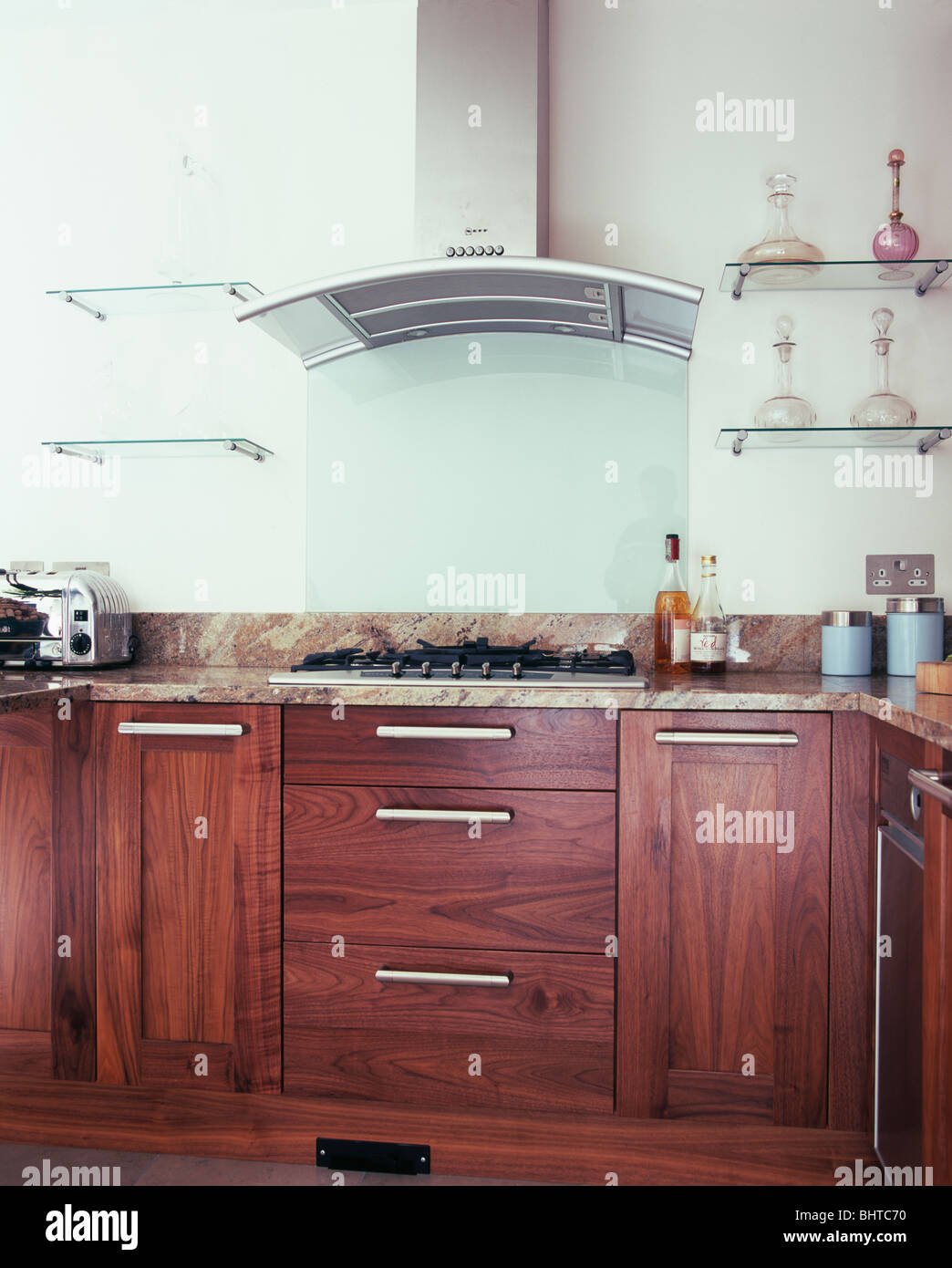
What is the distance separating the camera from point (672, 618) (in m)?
2.16

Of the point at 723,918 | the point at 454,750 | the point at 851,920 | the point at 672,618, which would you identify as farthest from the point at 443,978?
the point at 672,618

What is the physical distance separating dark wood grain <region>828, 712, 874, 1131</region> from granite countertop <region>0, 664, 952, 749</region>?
8 centimetres

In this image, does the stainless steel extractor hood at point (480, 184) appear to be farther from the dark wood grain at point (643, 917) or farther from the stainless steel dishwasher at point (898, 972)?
the stainless steel dishwasher at point (898, 972)

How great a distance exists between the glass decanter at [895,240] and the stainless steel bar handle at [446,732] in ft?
4.83

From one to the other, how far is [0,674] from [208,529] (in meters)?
0.65

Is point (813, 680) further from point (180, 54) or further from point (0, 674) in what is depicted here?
point (180, 54)

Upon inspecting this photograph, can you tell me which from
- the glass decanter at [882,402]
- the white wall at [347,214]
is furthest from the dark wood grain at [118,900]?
the glass decanter at [882,402]

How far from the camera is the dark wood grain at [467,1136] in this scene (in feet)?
5.39

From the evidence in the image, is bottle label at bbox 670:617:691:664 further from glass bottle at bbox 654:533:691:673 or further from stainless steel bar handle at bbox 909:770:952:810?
stainless steel bar handle at bbox 909:770:952:810

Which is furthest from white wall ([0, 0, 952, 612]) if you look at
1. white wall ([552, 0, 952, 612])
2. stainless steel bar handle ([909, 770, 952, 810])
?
stainless steel bar handle ([909, 770, 952, 810])

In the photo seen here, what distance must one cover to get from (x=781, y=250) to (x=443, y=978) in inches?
70.4

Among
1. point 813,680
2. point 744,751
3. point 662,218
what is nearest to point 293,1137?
point 744,751

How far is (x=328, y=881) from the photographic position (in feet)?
5.65

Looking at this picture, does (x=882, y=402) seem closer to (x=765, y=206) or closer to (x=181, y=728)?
(x=765, y=206)
